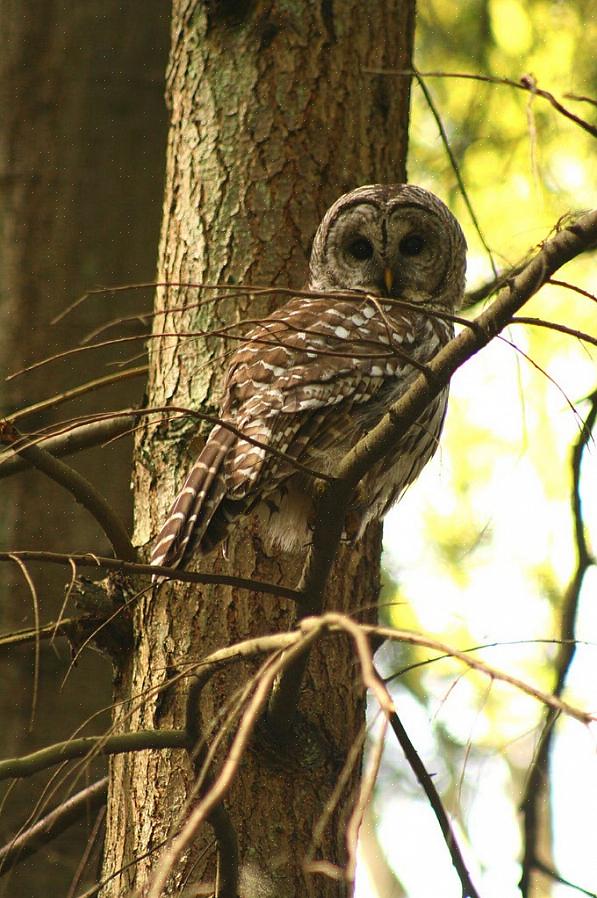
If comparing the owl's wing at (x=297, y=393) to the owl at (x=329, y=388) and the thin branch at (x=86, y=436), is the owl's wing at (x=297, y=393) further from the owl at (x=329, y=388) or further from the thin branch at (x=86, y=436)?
Answer: the thin branch at (x=86, y=436)

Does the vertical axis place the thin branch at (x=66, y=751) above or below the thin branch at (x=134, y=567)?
below

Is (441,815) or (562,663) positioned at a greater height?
(562,663)

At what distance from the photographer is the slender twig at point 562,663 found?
9.04ft

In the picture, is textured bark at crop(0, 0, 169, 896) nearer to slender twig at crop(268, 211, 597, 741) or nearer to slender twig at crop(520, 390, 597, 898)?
slender twig at crop(268, 211, 597, 741)

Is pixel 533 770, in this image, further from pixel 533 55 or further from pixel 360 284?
pixel 533 55

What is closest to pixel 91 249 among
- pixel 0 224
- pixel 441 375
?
pixel 0 224

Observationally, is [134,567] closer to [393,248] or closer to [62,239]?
[393,248]

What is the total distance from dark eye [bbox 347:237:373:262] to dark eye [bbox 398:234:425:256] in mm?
114

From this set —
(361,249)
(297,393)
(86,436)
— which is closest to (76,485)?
(297,393)

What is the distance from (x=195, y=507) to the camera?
2.84 metres

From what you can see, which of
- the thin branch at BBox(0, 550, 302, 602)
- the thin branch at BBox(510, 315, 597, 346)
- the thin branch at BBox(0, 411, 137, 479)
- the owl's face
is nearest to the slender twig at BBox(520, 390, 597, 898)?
the thin branch at BBox(0, 550, 302, 602)

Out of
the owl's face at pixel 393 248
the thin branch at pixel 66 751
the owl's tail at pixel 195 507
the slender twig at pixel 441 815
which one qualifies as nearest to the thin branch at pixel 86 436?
the owl's tail at pixel 195 507

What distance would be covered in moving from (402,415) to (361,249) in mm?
2111

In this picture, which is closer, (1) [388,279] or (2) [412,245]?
(1) [388,279]
